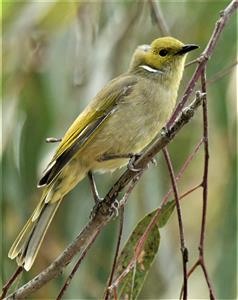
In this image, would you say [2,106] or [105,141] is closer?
[105,141]

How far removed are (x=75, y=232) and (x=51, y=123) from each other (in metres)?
0.39

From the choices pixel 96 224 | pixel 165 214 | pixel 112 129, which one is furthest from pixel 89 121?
pixel 96 224

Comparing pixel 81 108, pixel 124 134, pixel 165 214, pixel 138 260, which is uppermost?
pixel 81 108

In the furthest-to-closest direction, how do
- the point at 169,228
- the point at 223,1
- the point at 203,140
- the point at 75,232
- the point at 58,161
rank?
the point at 169,228 < the point at 223,1 < the point at 75,232 < the point at 58,161 < the point at 203,140

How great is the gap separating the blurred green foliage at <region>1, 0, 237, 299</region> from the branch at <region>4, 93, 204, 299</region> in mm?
665

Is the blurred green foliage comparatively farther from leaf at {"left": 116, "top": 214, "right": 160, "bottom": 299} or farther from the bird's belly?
leaf at {"left": 116, "top": 214, "right": 160, "bottom": 299}

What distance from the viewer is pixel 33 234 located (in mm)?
2088

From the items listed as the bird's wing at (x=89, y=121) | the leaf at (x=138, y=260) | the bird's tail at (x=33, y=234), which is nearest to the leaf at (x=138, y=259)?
the leaf at (x=138, y=260)

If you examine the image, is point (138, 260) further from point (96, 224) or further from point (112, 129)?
point (112, 129)

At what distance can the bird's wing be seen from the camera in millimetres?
2164

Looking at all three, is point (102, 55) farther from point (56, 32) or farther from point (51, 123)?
point (51, 123)

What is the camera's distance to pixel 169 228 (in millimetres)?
3090

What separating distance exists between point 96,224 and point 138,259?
0.18m

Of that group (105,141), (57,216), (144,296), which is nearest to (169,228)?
(144,296)
